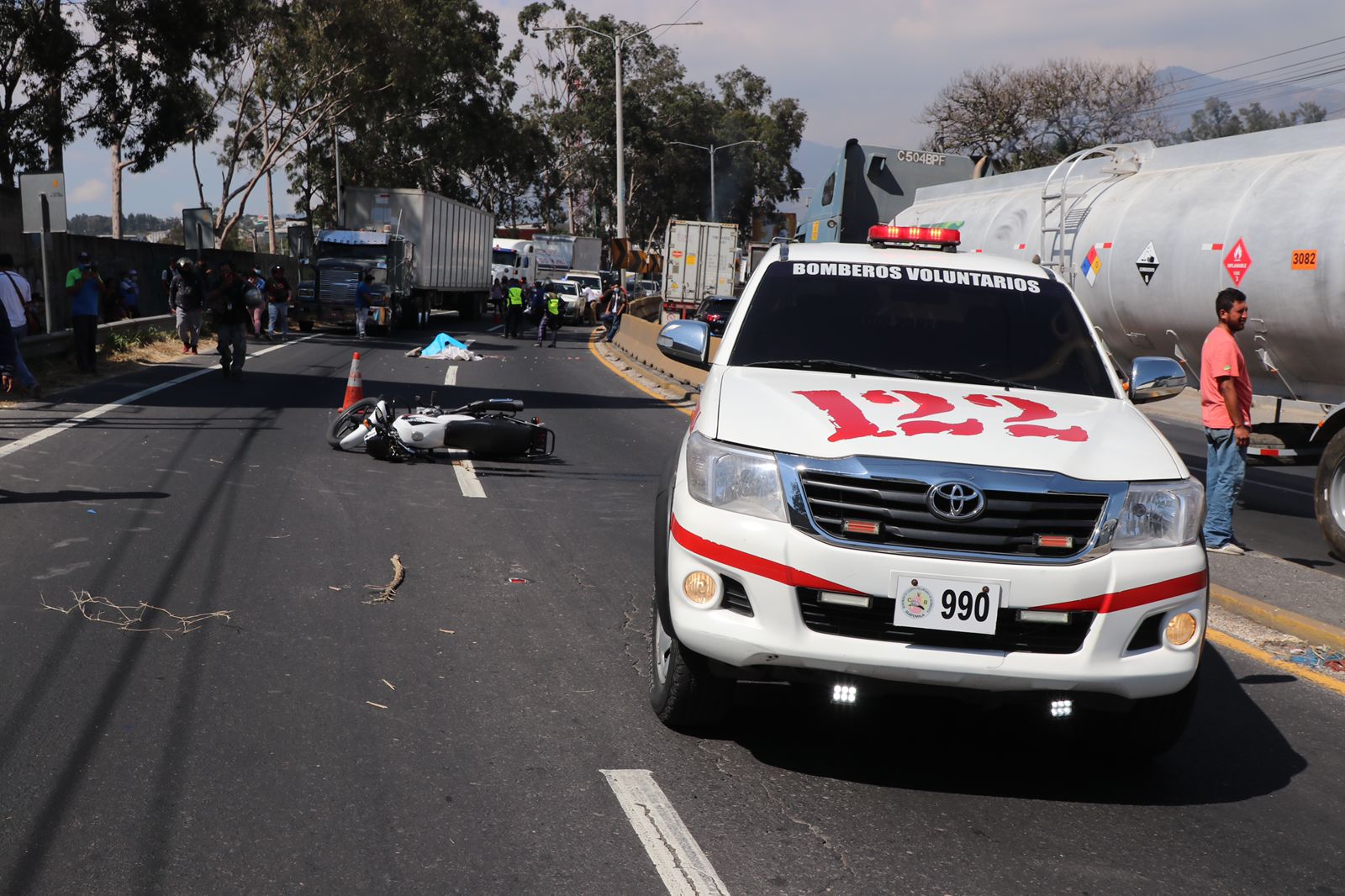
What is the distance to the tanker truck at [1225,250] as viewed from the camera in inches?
416

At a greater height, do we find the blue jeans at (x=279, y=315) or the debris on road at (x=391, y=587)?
the debris on road at (x=391, y=587)

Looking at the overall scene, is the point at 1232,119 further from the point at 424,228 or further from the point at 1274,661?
the point at 1274,661

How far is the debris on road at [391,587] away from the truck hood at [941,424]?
2.57 m

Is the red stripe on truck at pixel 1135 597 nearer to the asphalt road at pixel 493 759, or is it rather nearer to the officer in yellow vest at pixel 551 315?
the asphalt road at pixel 493 759

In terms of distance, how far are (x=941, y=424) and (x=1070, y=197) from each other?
35.7 feet

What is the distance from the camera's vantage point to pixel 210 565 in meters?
7.92

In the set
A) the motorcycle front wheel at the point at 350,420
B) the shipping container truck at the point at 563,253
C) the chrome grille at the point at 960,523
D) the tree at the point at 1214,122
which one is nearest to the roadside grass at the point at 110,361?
the motorcycle front wheel at the point at 350,420

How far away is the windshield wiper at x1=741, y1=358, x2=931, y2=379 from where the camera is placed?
5.90 meters

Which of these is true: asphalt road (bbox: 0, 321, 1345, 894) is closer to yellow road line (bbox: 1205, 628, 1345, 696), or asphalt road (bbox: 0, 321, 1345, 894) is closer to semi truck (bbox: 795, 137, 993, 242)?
yellow road line (bbox: 1205, 628, 1345, 696)

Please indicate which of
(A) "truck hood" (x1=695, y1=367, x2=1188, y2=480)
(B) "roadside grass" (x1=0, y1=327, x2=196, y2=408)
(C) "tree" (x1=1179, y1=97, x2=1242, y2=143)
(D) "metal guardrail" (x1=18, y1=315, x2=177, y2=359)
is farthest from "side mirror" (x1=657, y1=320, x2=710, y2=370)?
(C) "tree" (x1=1179, y1=97, x2=1242, y2=143)

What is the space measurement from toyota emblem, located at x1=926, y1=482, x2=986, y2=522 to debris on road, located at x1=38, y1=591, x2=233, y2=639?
148 inches

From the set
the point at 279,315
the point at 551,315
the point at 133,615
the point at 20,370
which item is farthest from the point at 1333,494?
the point at 279,315

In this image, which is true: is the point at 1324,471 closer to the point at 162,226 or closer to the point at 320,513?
the point at 320,513

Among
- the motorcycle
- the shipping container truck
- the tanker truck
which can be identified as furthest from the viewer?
the shipping container truck
